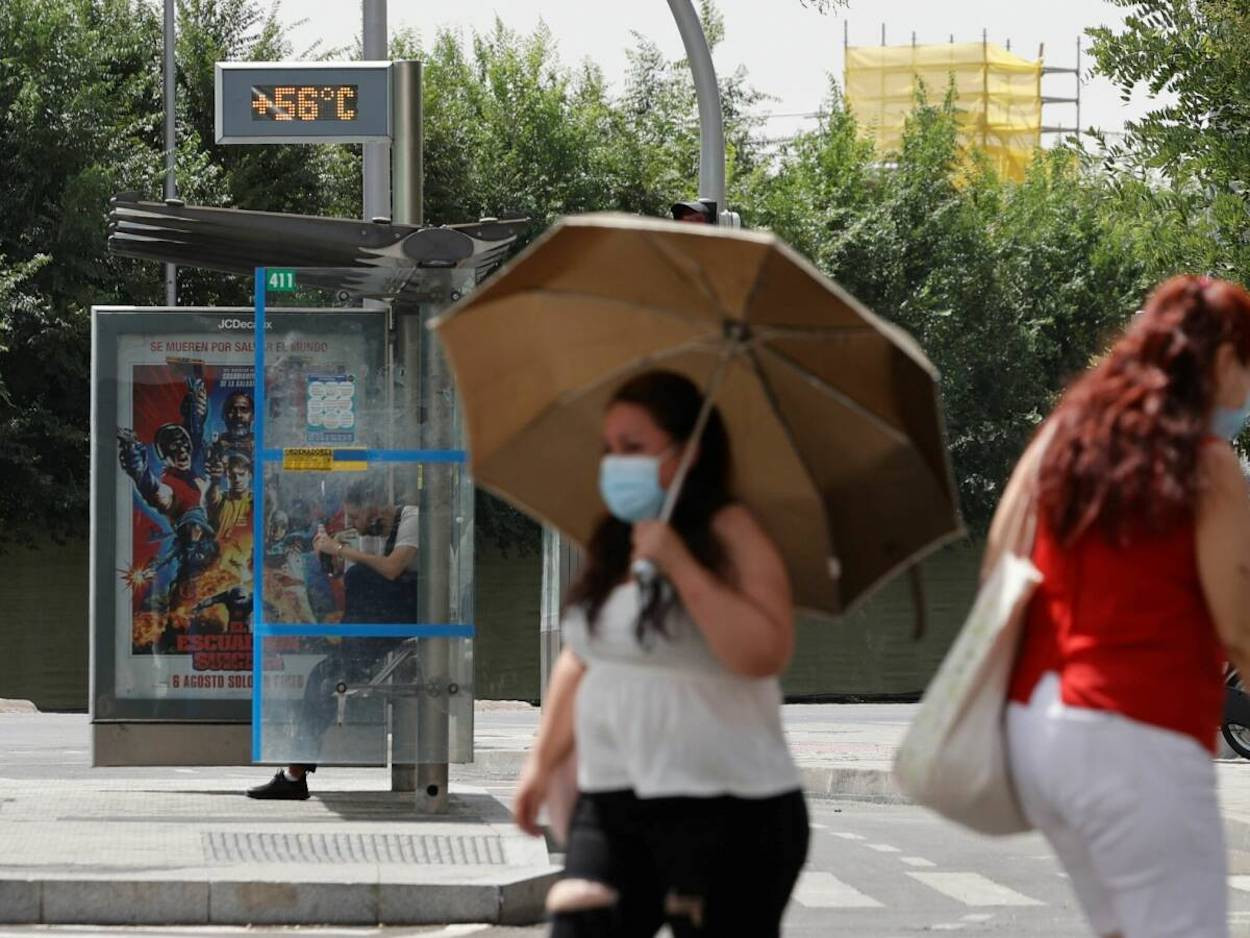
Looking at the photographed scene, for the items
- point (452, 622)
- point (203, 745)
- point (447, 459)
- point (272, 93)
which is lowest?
point (203, 745)

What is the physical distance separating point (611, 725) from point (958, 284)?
102 ft

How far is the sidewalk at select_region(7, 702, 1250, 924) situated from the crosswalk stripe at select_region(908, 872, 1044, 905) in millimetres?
1665

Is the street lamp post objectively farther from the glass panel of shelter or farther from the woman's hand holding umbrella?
the woman's hand holding umbrella

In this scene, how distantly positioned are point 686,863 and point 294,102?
750 cm

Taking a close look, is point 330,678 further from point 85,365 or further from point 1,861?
point 85,365

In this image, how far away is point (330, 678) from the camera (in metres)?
10.7

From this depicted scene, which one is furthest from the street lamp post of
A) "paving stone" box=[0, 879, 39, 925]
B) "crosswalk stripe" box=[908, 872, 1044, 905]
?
"paving stone" box=[0, 879, 39, 925]

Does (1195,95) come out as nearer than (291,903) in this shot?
No

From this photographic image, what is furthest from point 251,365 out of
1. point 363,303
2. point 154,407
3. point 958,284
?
point 958,284

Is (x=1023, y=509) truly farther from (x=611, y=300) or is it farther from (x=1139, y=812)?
(x=611, y=300)

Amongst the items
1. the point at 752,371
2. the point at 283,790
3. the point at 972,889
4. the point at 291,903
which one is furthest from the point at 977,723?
the point at 283,790

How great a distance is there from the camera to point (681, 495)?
4.06 metres

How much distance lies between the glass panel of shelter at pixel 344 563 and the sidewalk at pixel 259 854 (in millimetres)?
412

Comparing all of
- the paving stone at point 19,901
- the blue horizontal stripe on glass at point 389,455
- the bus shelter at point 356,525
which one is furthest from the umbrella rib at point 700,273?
the blue horizontal stripe on glass at point 389,455
